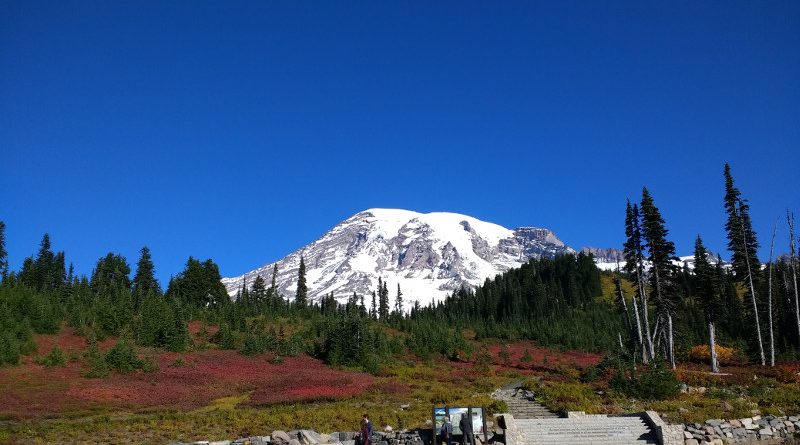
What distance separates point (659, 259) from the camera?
5238 cm

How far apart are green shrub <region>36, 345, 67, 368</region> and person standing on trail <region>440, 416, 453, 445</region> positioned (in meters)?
39.5

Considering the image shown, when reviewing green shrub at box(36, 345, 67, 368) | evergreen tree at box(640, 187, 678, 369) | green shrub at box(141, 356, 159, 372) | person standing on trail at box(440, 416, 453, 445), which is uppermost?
evergreen tree at box(640, 187, 678, 369)

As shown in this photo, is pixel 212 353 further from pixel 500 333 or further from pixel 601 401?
pixel 500 333

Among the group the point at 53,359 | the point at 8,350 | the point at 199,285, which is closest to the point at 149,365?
the point at 53,359

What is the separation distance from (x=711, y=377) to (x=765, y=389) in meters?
5.07

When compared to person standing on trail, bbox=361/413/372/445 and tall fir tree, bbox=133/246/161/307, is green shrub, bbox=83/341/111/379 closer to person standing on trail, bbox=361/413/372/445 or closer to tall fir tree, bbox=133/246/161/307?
person standing on trail, bbox=361/413/372/445

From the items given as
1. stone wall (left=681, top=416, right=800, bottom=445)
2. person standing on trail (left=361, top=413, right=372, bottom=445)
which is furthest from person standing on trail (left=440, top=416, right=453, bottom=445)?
stone wall (left=681, top=416, right=800, bottom=445)

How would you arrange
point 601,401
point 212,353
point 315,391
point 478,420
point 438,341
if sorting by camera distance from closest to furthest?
point 478,420, point 601,401, point 315,391, point 212,353, point 438,341

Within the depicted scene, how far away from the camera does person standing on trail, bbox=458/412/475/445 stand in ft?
78.4

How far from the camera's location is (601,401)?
34969mm

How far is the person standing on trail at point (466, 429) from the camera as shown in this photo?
2390 centimetres

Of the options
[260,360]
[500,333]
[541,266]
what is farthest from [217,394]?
[541,266]

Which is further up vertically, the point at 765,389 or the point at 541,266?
the point at 541,266

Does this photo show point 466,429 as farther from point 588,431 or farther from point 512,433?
point 588,431
